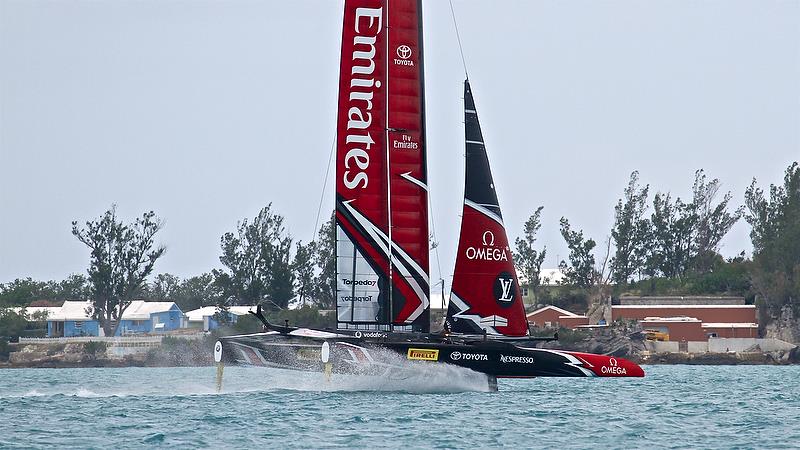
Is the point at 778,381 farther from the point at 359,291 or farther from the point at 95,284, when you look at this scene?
the point at 95,284

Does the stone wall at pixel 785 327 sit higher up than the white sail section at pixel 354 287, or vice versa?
the stone wall at pixel 785 327

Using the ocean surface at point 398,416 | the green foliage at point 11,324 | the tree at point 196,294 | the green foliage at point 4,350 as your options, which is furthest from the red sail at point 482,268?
the tree at point 196,294

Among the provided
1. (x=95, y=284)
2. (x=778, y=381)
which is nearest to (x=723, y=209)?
(x=95, y=284)

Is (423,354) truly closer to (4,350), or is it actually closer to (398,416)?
(398,416)

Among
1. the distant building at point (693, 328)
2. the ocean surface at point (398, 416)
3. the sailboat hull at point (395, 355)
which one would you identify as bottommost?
the ocean surface at point (398, 416)

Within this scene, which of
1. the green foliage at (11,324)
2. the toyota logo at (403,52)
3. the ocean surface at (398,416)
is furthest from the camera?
the green foliage at (11,324)

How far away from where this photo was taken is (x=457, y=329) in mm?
36094

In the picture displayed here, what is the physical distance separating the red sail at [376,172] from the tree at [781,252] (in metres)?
56.0

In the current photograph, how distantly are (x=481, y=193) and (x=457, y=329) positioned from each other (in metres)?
3.54

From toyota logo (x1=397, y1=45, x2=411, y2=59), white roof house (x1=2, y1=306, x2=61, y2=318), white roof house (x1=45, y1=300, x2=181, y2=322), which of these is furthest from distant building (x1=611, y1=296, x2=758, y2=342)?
toyota logo (x1=397, y1=45, x2=411, y2=59)

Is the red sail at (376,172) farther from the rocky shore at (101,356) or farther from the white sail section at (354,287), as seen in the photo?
the rocky shore at (101,356)

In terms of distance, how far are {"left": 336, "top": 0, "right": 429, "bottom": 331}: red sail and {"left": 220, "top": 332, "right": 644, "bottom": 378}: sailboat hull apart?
1213mm

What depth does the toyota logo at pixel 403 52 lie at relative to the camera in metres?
35.6

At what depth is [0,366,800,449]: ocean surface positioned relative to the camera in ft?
82.9
